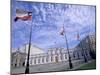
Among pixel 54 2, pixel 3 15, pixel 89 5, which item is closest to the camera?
pixel 3 15

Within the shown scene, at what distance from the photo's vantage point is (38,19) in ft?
6.63

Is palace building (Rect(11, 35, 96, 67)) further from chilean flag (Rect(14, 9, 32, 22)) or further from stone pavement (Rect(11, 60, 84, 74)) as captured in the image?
chilean flag (Rect(14, 9, 32, 22))

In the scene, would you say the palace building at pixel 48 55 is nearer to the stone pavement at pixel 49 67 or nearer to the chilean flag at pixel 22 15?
the stone pavement at pixel 49 67

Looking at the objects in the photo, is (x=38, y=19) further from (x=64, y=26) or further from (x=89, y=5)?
(x=89, y=5)

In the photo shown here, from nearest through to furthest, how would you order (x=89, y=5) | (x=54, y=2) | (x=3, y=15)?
1. (x=3, y=15)
2. (x=54, y=2)
3. (x=89, y=5)

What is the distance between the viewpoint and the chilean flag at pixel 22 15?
1.94 metres

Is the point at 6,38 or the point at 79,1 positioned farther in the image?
the point at 79,1

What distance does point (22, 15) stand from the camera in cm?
196

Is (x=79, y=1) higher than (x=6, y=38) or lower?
higher

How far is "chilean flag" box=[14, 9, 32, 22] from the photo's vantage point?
1.94 metres

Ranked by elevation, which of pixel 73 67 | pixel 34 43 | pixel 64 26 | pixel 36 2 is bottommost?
pixel 73 67

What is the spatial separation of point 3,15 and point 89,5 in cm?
99

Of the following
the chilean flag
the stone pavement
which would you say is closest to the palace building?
the stone pavement

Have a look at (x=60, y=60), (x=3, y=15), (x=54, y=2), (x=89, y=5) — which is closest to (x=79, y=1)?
(x=89, y=5)
